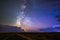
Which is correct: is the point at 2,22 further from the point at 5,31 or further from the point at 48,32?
the point at 48,32

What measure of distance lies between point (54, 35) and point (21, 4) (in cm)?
60

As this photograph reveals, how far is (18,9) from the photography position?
668 centimetres

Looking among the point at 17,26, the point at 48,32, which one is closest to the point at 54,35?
the point at 48,32

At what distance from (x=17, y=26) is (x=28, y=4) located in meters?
0.33

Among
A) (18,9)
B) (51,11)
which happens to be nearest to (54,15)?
(51,11)

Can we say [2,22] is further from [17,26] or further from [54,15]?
[54,15]

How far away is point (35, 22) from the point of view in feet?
21.9

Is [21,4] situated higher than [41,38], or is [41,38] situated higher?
[21,4]

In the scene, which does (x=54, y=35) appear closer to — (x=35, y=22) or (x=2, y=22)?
(x=35, y=22)

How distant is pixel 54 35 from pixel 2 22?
0.71 metres

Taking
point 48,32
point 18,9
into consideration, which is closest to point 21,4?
point 18,9

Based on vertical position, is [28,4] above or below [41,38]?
above

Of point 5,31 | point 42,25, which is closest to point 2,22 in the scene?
point 5,31

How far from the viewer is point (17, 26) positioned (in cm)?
666
